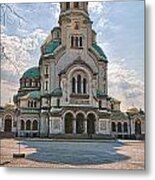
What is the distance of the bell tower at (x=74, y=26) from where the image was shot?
2.48 m

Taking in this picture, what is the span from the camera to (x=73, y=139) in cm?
245

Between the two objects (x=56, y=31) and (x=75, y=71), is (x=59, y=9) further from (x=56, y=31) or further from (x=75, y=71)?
(x=75, y=71)

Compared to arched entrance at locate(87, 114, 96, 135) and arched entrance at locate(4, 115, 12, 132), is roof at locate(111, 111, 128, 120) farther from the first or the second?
arched entrance at locate(4, 115, 12, 132)

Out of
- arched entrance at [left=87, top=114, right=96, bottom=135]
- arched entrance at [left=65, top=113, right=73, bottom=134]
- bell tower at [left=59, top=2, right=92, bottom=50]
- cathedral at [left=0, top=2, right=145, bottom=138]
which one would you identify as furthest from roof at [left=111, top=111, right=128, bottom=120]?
bell tower at [left=59, top=2, right=92, bottom=50]

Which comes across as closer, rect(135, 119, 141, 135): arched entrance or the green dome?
rect(135, 119, 141, 135): arched entrance

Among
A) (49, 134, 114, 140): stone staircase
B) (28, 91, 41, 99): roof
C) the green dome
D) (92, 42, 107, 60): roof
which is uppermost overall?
(92, 42, 107, 60): roof

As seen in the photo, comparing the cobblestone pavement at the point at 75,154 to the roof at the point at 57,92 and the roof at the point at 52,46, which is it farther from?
the roof at the point at 52,46

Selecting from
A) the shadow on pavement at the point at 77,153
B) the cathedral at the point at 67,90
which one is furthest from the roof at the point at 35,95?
the shadow on pavement at the point at 77,153

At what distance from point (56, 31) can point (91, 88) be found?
0.36 m

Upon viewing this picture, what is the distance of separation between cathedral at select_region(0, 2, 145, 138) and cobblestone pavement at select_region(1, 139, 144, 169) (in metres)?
0.05

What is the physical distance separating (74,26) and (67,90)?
0.35 meters

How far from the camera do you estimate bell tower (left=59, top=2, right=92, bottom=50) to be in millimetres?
2482

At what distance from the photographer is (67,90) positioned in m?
2.48

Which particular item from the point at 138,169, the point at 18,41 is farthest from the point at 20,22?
the point at 138,169
